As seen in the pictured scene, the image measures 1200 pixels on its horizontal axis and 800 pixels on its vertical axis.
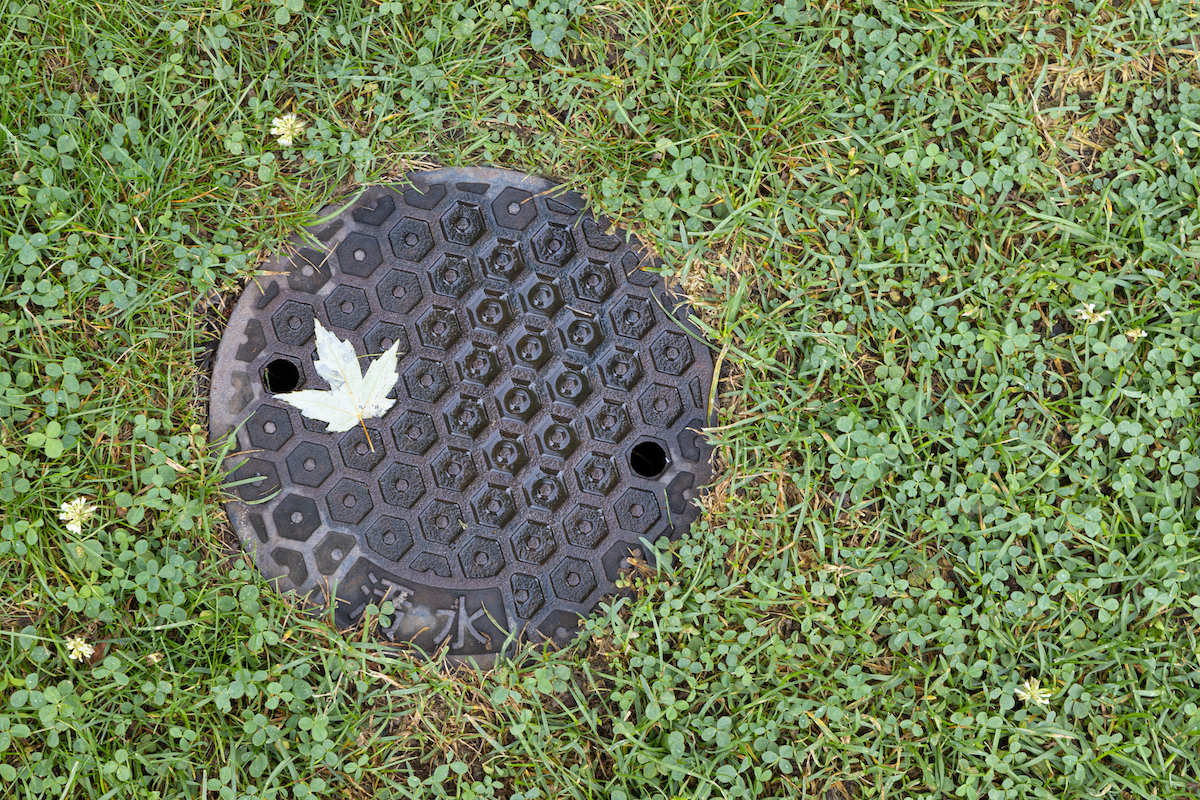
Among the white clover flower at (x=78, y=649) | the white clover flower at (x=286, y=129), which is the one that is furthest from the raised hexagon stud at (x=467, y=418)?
the white clover flower at (x=78, y=649)

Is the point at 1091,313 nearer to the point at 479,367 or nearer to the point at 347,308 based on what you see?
the point at 479,367

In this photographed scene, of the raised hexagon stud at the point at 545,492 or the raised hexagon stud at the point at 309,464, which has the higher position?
the raised hexagon stud at the point at 309,464

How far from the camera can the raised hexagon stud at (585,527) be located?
7.05 feet

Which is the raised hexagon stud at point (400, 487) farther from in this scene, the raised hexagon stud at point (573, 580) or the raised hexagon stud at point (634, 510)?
the raised hexagon stud at point (634, 510)

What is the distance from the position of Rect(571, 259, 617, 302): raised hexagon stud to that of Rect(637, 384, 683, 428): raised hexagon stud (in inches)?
11.6

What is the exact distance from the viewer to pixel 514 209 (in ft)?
7.25

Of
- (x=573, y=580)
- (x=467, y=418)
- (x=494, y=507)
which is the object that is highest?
(x=467, y=418)

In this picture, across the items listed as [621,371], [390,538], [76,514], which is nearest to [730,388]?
[621,371]

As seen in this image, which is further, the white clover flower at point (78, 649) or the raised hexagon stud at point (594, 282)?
the raised hexagon stud at point (594, 282)

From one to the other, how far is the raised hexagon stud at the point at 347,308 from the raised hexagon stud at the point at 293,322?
0.05 meters

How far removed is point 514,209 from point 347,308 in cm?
54

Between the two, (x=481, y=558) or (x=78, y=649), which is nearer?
(x=78, y=649)

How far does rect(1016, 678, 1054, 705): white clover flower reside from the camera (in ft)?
6.82

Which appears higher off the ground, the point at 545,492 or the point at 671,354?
the point at 671,354
